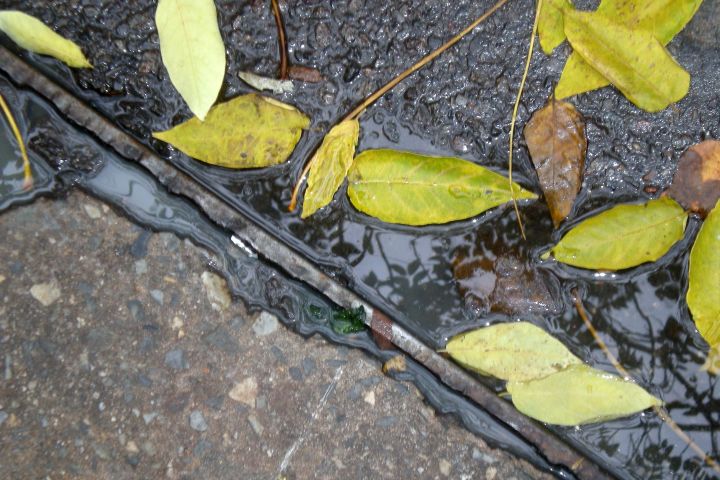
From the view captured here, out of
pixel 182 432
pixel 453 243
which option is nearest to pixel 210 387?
pixel 182 432

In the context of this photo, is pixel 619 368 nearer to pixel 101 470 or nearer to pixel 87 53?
pixel 101 470

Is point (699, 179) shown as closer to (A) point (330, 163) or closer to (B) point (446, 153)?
(B) point (446, 153)

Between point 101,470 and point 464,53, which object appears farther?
point 464,53

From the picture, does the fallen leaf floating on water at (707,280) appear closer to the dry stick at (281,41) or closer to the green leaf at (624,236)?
the green leaf at (624,236)

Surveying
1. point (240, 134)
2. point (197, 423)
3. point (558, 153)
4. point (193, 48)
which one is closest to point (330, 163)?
point (240, 134)

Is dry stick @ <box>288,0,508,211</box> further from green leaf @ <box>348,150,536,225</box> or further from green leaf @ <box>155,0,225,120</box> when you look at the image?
green leaf @ <box>155,0,225,120</box>

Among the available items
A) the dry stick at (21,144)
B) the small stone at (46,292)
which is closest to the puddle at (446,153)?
the dry stick at (21,144)
